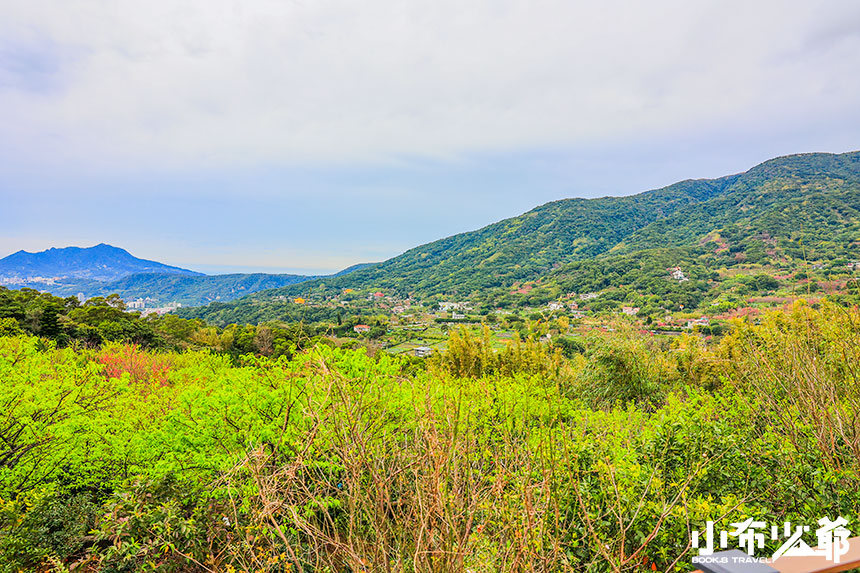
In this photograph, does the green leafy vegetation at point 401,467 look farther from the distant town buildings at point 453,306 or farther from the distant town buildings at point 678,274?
the distant town buildings at point 453,306

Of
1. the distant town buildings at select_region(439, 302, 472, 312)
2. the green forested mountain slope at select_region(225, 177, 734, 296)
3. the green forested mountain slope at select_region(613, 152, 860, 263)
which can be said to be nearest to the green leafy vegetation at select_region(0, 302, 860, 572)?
the green forested mountain slope at select_region(613, 152, 860, 263)

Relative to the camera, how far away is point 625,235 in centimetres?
10156

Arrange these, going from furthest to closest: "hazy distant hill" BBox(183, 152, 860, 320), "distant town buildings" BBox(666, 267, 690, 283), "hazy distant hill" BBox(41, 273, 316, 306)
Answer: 1. "hazy distant hill" BBox(41, 273, 316, 306)
2. "hazy distant hill" BBox(183, 152, 860, 320)
3. "distant town buildings" BBox(666, 267, 690, 283)

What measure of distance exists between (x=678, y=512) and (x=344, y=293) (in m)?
84.8

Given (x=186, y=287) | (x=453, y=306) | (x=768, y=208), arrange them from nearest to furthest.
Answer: (x=768, y=208)
(x=453, y=306)
(x=186, y=287)

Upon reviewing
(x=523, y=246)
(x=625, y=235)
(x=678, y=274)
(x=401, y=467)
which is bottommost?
(x=401, y=467)

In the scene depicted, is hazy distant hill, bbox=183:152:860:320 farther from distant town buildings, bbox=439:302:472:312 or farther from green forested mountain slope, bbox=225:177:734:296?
distant town buildings, bbox=439:302:472:312

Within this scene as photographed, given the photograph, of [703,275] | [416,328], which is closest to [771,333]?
[416,328]

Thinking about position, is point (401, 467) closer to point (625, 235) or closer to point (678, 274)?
point (678, 274)

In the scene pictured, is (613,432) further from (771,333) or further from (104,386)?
(104,386)

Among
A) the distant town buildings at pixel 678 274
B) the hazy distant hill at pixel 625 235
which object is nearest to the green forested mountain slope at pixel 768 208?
the hazy distant hill at pixel 625 235

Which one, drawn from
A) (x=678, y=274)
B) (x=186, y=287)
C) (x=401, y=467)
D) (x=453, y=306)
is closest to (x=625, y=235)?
(x=678, y=274)

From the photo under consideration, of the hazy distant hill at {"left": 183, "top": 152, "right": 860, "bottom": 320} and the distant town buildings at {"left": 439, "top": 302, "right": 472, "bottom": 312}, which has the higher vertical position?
the hazy distant hill at {"left": 183, "top": 152, "right": 860, "bottom": 320}

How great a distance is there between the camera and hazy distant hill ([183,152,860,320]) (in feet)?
179
